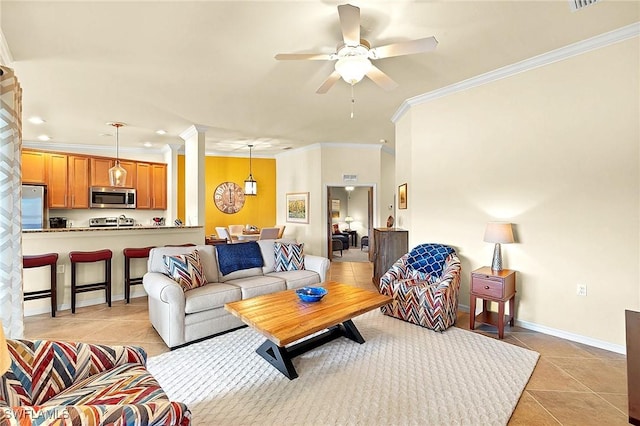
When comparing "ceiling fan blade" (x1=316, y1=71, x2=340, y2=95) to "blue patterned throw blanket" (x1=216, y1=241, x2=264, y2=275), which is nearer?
"ceiling fan blade" (x1=316, y1=71, x2=340, y2=95)

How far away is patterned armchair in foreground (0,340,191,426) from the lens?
3.33 ft

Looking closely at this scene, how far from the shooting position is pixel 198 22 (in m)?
2.48

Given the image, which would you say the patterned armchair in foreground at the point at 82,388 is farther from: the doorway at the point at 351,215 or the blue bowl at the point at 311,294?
the doorway at the point at 351,215

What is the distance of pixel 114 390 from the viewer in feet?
4.58

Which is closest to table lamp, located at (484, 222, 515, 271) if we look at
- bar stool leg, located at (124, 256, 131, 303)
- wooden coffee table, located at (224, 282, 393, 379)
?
wooden coffee table, located at (224, 282, 393, 379)

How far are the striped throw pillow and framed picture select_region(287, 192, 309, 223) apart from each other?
3290 millimetres

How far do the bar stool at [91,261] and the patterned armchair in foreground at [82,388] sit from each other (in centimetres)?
290

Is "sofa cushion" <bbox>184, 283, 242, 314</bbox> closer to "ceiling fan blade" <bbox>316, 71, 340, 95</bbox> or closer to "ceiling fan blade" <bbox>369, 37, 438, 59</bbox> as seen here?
"ceiling fan blade" <bbox>316, 71, 340, 95</bbox>

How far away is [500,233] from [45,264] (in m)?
5.29

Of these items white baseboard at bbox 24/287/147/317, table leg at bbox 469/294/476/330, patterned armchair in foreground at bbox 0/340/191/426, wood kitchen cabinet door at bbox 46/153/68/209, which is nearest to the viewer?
Answer: patterned armchair in foreground at bbox 0/340/191/426

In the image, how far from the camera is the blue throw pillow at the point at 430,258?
3.71m

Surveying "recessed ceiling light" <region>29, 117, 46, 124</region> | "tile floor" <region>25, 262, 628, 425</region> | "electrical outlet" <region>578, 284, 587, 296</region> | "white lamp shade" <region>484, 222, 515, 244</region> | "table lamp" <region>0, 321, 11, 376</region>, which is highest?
"recessed ceiling light" <region>29, 117, 46, 124</region>

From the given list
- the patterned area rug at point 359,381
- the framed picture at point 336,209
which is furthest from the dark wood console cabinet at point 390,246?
the framed picture at point 336,209

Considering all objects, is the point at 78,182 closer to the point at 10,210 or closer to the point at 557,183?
the point at 10,210
